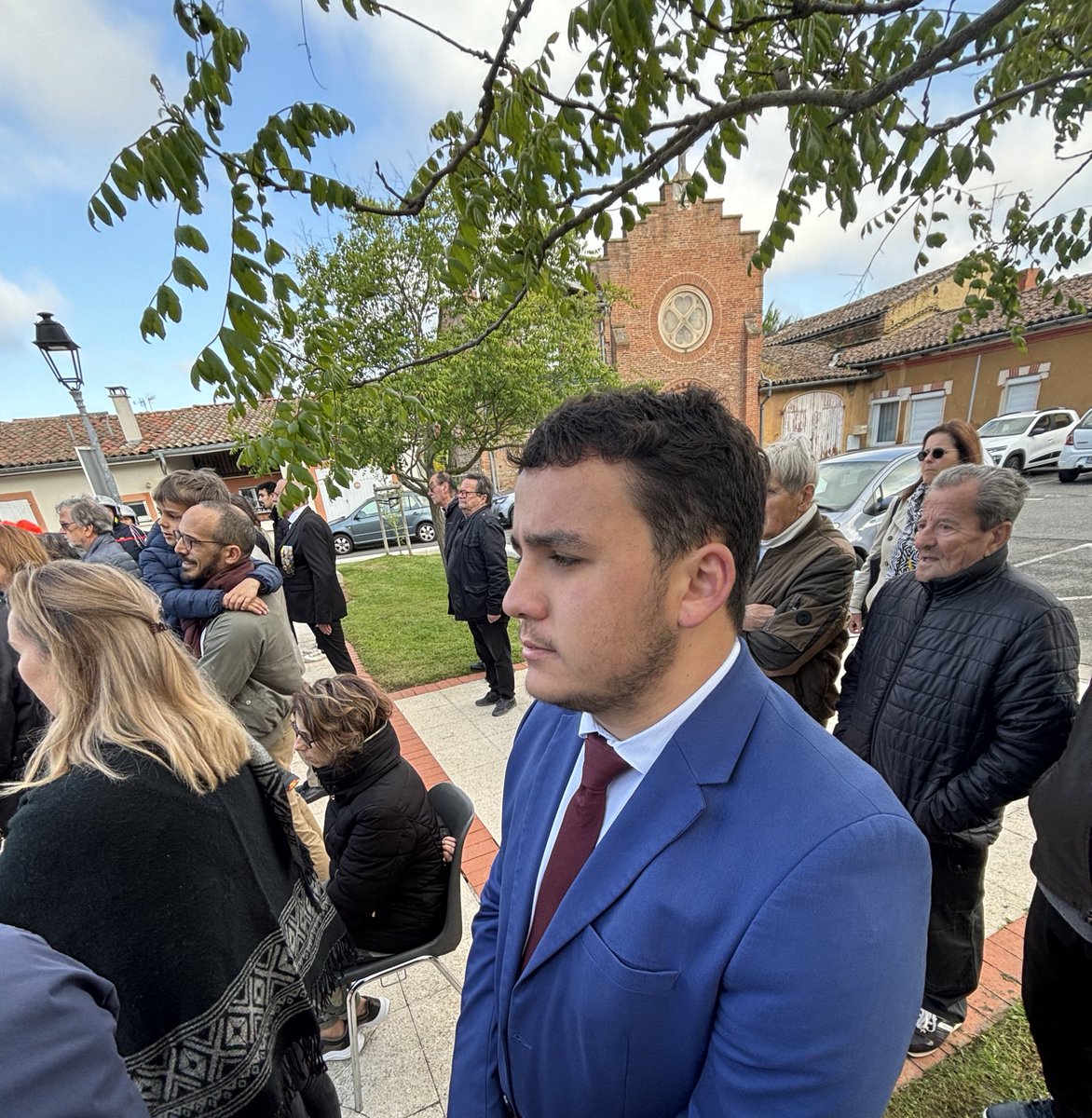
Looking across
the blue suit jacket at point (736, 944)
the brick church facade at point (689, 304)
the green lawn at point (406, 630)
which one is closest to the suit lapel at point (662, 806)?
the blue suit jacket at point (736, 944)

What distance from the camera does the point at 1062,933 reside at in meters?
1.49

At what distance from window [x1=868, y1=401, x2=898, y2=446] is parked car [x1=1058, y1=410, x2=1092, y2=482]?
8091 millimetres

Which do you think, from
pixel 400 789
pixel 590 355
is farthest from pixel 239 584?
pixel 590 355

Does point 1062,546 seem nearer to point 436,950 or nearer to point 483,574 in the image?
point 483,574

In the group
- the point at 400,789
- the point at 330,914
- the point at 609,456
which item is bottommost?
the point at 330,914

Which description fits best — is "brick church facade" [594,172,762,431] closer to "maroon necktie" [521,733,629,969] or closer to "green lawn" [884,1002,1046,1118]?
"green lawn" [884,1002,1046,1118]

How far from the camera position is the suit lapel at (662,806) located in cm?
86

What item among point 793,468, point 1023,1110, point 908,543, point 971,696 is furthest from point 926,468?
point 1023,1110

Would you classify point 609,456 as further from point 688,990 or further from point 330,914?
point 330,914

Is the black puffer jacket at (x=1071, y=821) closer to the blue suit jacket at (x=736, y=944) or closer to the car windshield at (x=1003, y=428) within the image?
the blue suit jacket at (x=736, y=944)

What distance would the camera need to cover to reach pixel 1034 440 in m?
15.6

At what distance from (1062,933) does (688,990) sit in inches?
58.3

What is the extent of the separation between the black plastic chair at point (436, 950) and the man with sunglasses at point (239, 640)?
0.75 meters

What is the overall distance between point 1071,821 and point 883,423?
2585 centimetres
